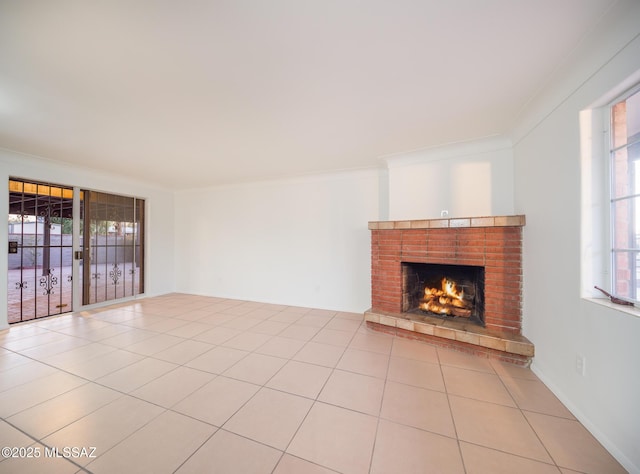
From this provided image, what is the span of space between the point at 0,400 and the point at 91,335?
1366mm

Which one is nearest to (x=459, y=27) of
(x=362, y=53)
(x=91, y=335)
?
(x=362, y=53)

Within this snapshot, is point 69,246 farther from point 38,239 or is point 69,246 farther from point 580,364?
point 580,364

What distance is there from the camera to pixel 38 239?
12.6 feet

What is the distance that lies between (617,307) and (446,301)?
6.85ft

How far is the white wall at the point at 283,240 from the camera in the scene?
412 cm

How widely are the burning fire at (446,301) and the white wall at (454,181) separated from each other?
1.05 metres

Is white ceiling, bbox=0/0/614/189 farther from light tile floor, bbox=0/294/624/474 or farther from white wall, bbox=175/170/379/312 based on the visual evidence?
light tile floor, bbox=0/294/624/474

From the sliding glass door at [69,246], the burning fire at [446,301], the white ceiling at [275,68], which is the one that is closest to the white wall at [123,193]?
the sliding glass door at [69,246]

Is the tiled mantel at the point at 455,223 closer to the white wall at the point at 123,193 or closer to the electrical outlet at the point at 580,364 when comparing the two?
the electrical outlet at the point at 580,364

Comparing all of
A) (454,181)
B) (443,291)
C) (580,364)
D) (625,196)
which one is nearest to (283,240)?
(443,291)

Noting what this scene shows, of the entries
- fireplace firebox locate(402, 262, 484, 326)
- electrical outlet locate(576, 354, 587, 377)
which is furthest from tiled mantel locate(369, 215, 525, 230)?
electrical outlet locate(576, 354, 587, 377)

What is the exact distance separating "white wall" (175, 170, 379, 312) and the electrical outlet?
2515mm

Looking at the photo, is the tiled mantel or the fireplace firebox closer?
the tiled mantel

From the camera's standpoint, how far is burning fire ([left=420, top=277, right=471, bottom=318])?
331 centimetres
